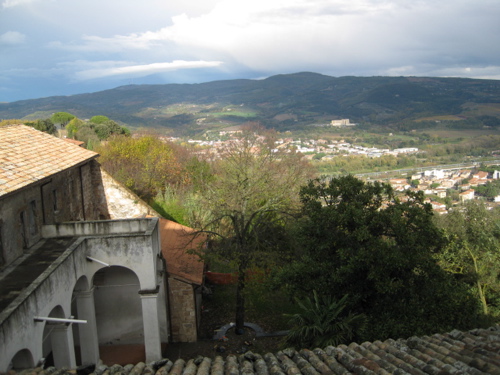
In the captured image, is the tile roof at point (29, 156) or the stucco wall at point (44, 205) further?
the tile roof at point (29, 156)

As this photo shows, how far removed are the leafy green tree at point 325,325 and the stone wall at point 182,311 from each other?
411cm

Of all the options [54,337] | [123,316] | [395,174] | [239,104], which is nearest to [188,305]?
[123,316]

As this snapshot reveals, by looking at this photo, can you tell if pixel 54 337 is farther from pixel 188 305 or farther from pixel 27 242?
pixel 188 305

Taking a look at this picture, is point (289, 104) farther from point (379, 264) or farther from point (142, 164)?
point (379, 264)

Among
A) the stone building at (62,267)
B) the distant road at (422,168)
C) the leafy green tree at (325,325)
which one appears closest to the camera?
the stone building at (62,267)

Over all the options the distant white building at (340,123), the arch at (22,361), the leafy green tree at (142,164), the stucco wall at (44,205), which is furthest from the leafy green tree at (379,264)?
the distant white building at (340,123)

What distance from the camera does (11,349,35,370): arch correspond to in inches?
327

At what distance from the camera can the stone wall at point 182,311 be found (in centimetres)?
1482

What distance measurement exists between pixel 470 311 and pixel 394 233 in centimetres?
323

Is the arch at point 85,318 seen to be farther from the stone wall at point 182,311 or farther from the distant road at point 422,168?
the distant road at point 422,168

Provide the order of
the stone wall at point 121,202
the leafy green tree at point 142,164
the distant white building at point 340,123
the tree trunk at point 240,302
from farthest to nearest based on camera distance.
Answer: the distant white building at point 340,123 → the leafy green tree at point 142,164 → the stone wall at point 121,202 → the tree trunk at point 240,302

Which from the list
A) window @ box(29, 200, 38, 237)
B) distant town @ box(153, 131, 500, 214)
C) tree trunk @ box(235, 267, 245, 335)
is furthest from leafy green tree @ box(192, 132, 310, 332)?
window @ box(29, 200, 38, 237)

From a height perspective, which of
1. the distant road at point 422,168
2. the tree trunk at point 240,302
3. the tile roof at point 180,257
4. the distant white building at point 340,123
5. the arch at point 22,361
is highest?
the distant white building at point 340,123

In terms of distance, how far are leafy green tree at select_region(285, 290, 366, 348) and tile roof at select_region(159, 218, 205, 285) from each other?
15.0ft
